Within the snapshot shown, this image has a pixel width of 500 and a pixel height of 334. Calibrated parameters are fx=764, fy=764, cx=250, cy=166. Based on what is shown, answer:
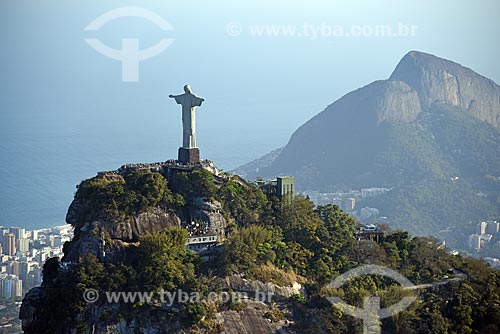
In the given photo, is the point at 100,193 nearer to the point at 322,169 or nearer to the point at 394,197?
the point at 394,197

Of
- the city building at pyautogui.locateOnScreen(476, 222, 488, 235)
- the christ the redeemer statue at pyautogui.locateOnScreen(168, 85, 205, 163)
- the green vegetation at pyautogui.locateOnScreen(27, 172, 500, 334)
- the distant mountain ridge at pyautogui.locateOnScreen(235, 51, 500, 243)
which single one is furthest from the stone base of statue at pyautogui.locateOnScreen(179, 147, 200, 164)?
the distant mountain ridge at pyautogui.locateOnScreen(235, 51, 500, 243)

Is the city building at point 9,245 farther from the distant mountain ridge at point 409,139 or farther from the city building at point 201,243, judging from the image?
the distant mountain ridge at point 409,139

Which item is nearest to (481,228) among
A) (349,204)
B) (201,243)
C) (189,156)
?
(349,204)

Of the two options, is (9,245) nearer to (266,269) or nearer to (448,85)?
(266,269)

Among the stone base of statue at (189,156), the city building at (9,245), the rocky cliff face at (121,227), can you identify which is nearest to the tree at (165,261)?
the rocky cliff face at (121,227)

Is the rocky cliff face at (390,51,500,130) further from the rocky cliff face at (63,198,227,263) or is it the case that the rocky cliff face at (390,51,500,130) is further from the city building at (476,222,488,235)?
the rocky cliff face at (63,198,227,263)

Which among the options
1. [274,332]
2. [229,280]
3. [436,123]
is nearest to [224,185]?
[229,280]
